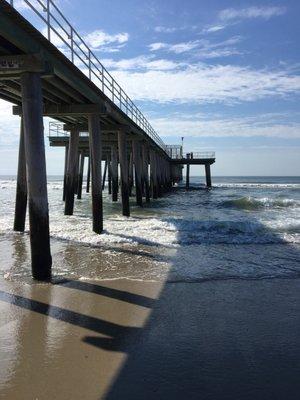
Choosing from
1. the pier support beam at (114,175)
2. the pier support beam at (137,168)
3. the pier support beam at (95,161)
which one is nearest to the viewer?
the pier support beam at (95,161)

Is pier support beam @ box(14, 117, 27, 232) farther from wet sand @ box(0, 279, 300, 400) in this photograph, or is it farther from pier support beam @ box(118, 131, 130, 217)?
wet sand @ box(0, 279, 300, 400)

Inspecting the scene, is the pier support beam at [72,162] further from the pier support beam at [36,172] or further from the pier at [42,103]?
the pier support beam at [36,172]

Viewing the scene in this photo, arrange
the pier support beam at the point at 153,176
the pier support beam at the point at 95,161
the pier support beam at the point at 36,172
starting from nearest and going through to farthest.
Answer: the pier support beam at the point at 36,172, the pier support beam at the point at 95,161, the pier support beam at the point at 153,176

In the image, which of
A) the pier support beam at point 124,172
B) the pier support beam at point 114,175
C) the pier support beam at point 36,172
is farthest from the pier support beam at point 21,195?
the pier support beam at point 114,175

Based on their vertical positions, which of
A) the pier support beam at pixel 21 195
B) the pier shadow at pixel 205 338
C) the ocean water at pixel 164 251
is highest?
the pier support beam at pixel 21 195

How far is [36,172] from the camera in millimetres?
8656

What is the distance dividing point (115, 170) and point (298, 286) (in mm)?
24802

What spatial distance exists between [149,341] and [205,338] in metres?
0.67

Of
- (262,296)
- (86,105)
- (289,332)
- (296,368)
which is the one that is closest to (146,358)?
(296,368)

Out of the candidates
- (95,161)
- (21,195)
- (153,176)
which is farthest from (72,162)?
(153,176)

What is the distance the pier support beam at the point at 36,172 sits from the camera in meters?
8.62

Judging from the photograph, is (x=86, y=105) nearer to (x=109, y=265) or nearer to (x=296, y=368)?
(x=109, y=265)

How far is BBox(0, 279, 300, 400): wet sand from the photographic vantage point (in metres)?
4.26

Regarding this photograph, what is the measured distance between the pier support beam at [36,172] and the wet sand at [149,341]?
2.73 feet
